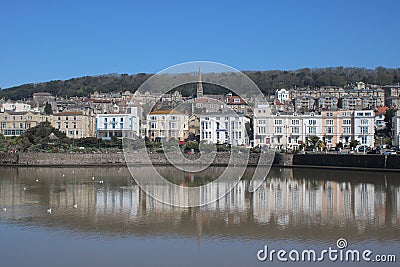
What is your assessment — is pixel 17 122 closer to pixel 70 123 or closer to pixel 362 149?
pixel 70 123

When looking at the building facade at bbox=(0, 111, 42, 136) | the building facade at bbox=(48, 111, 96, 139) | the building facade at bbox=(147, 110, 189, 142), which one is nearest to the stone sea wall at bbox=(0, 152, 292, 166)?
the building facade at bbox=(147, 110, 189, 142)

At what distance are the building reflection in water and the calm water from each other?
0.03 metres

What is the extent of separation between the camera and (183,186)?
26.1 m

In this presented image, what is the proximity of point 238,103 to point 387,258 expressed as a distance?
175 ft

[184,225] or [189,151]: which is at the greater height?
[189,151]

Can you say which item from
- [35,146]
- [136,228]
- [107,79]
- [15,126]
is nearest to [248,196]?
[136,228]

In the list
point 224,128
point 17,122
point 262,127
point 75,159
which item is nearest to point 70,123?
point 17,122

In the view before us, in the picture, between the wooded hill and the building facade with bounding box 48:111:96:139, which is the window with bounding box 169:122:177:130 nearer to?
the building facade with bounding box 48:111:96:139

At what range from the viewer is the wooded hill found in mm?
103375

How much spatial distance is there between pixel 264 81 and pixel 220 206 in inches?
3246

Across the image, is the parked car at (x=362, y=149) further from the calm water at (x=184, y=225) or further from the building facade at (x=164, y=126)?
the calm water at (x=184, y=225)

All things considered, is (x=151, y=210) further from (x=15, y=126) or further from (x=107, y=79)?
(x=107, y=79)

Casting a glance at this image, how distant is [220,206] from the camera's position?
18719 mm

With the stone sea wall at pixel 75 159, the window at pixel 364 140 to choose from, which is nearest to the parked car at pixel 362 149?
the window at pixel 364 140
